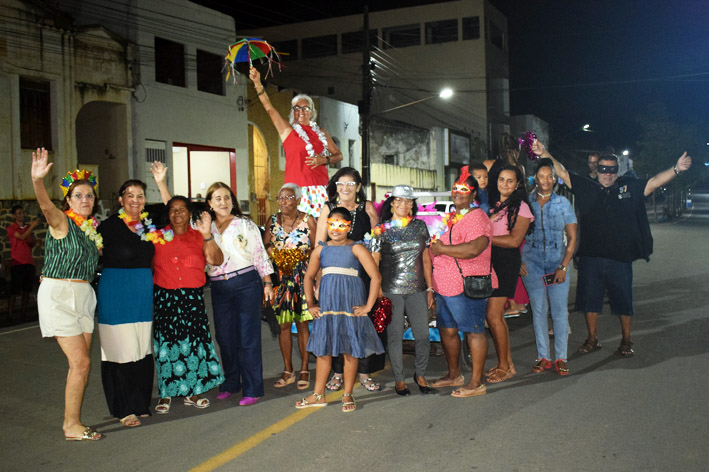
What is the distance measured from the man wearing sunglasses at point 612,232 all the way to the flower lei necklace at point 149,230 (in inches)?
165

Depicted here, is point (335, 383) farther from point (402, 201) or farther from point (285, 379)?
point (402, 201)

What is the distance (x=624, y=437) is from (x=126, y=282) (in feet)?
13.1

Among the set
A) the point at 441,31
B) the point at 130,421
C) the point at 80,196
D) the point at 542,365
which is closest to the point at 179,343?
the point at 130,421

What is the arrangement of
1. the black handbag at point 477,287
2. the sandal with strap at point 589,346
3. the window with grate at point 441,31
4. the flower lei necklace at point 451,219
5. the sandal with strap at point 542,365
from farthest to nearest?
the window with grate at point 441,31
the sandal with strap at point 589,346
the sandal with strap at point 542,365
the flower lei necklace at point 451,219
the black handbag at point 477,287

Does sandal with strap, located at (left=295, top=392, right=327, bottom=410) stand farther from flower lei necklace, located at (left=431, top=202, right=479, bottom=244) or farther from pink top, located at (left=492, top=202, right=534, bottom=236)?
pink top, located at (left=492, top=202, right=534, bottom=236)

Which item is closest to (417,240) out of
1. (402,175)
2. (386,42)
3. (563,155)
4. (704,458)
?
(704,458)

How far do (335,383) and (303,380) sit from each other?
0.32m

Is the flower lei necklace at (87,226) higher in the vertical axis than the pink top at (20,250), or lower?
higher

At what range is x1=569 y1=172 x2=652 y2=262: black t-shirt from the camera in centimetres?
774

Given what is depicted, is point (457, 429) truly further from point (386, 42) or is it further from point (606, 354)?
point (386, 42)

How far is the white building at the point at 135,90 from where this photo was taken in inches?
752

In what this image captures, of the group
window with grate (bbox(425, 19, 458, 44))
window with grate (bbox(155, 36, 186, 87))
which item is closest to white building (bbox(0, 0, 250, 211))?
window with grate (bbox(155, 36, 186, 87))

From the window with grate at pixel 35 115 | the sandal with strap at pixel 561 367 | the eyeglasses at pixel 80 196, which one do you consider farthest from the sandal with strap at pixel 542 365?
the window with grate at pixel 35 115

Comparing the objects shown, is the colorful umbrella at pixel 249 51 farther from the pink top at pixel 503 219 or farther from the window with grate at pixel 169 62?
the window with grate at pixel 169 62
